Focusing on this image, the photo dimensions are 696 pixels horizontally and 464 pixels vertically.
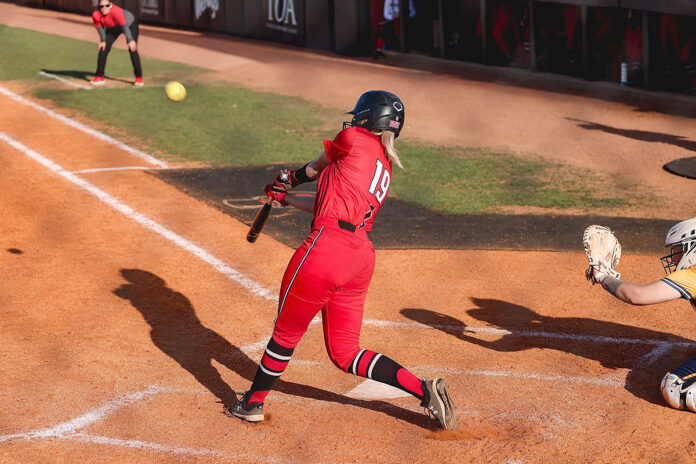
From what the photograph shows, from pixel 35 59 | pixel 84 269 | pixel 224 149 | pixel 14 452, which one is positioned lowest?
pixel 14 452

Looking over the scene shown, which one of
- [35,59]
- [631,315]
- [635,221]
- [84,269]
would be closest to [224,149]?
[84,269]

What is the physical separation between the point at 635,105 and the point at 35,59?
12435mm

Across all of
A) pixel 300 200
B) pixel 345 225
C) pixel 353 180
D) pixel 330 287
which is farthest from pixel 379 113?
pixel 330 287

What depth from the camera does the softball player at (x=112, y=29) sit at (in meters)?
14.7

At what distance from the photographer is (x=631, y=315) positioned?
6137mm

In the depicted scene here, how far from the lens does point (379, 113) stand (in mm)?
4344

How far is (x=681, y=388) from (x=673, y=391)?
5 centimetres

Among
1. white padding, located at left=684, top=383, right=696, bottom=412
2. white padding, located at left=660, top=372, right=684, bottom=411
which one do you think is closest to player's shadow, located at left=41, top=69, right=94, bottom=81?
white padding, located at left=660, top=372, right=684, bottom=411

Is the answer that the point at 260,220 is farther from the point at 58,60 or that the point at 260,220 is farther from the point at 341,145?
the point at 58,60

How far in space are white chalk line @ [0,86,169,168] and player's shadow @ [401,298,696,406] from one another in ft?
17.5

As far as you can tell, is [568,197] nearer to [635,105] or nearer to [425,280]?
[425,280]

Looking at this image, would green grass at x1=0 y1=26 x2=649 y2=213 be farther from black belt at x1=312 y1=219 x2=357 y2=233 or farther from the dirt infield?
black belt at x1=312 y1=219 x2=357 y2=233

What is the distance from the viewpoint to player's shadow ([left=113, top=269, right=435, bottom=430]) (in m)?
4.85

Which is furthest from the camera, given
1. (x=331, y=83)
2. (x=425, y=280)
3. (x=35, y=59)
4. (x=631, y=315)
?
(x=35, y=59)
